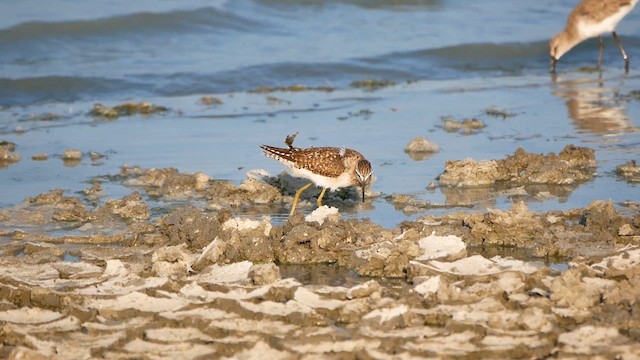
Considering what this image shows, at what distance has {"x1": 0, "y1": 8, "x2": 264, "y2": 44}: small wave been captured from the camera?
17516 millimetres

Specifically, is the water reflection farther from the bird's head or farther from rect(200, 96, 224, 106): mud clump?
rect(200, 96, 224, 106): mud clump

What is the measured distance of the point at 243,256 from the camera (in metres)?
7.06

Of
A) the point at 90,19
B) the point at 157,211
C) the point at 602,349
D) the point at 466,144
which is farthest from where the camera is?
the point at 90,19

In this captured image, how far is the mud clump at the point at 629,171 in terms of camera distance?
9.17 m

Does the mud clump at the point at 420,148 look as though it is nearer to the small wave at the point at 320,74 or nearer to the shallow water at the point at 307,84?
the shallow water at the point at 307,84

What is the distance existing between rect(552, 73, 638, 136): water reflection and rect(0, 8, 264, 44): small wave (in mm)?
6000

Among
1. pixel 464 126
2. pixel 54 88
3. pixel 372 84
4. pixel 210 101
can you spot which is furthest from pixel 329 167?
pixel 54 88

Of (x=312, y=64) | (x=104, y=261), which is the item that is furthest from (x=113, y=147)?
(x=312, y=64)

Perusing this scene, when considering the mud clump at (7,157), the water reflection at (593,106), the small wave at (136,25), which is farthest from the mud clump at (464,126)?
the small wave at (136,25)

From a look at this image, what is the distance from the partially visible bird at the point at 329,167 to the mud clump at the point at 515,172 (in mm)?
1014

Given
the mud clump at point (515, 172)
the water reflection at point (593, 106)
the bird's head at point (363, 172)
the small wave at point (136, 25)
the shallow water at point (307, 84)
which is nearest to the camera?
the bird's head at point (363, 172)

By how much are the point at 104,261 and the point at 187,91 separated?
8133 mm

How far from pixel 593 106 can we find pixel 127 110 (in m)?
5.54

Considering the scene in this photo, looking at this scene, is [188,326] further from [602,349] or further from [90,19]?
[90,19]
